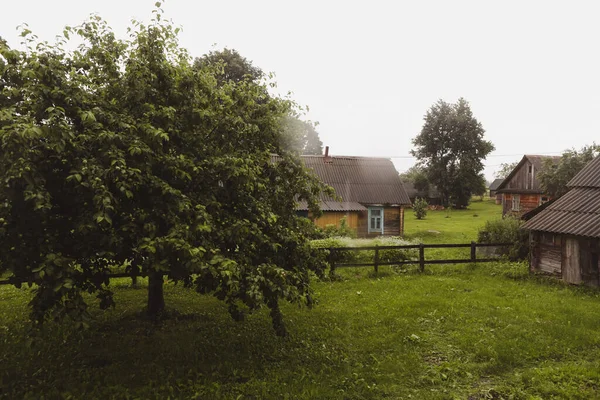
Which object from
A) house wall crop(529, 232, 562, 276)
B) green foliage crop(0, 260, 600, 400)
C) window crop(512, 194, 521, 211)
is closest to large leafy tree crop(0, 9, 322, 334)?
green foliage crop(0, 260, 600, 400)

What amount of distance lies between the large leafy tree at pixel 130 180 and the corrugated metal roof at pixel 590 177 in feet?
40.9

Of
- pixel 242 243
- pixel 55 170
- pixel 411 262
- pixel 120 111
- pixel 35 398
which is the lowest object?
pixel 35 398

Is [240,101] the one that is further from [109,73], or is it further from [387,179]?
[387,179]

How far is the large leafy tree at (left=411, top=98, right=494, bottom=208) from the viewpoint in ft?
173

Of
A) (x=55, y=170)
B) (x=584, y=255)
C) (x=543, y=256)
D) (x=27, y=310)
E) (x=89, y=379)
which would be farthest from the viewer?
(x=543, y=256)

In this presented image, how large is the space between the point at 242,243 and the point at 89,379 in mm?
3554

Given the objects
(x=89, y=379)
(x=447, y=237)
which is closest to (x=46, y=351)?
(x=89, y=379)

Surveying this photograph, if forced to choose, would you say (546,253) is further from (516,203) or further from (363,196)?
(516,203)

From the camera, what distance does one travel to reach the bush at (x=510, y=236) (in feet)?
55.6

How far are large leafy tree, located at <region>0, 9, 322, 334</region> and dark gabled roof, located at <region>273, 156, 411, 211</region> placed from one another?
58.8 feet

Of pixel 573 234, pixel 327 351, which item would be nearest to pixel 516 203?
pixel 573 234

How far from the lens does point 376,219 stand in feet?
90.2

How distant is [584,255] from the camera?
42.0ft

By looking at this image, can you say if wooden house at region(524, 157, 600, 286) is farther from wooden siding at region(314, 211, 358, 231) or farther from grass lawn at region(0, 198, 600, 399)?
wooden siding at region(314, 211, 358, 231)
